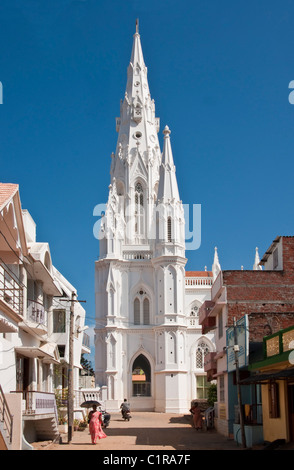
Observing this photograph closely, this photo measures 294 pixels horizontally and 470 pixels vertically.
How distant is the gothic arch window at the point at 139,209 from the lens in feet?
218

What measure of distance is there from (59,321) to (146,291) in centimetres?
3047

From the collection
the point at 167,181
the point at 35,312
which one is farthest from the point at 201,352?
the point at 35,312

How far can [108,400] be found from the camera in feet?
189

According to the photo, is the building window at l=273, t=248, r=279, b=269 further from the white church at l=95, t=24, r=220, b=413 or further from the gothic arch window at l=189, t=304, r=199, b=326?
the gothic arch window at l=189, t=304, r=199, b=326

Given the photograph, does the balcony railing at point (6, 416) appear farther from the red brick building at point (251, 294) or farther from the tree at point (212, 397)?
the tree at point (212, 397)

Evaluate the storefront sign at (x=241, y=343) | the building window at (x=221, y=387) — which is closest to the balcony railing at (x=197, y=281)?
the building window at (x=221, y=387)

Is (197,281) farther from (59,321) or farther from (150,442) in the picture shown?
(150,442)

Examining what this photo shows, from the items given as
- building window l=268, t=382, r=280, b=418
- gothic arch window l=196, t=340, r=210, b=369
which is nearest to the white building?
building window l=268, t=382, r=280, b=418

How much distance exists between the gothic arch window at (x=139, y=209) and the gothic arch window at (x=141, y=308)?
6.52 m

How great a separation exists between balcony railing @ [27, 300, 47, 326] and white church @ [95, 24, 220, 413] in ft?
103

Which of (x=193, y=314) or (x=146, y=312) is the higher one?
(x=193, y=314)

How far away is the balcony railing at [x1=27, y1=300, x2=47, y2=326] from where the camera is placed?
1010 inches

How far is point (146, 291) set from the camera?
62594 mm

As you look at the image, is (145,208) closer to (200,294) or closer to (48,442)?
(200,294)
